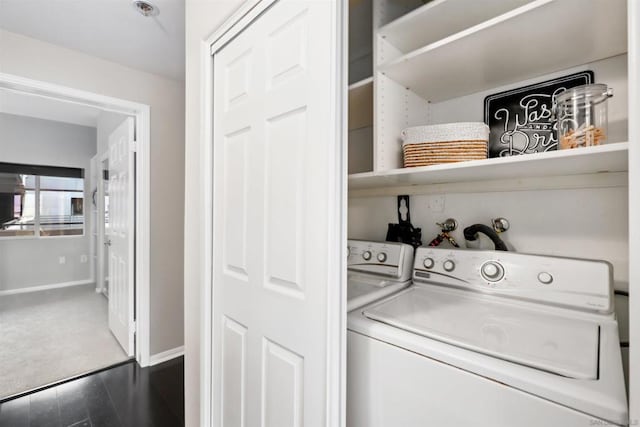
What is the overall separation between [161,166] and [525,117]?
2.59m

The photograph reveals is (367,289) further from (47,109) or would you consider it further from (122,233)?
(47,109)

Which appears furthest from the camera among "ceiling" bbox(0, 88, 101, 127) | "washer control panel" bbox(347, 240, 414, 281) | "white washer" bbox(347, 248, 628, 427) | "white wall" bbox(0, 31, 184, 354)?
"ceiling" bbox(0, 88, 101, 127)

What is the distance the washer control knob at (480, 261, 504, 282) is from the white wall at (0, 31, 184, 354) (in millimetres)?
2447

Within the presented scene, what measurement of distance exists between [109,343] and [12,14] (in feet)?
8.59

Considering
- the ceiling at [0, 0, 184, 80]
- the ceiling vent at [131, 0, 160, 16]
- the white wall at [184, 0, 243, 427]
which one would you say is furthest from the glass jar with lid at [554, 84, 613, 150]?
the ceiling vent at [131, 0, 160, 16]

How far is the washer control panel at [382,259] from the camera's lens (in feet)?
4.46

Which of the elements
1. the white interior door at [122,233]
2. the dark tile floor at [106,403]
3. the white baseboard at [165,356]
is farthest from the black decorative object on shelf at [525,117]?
the white baseboard at [165,356]

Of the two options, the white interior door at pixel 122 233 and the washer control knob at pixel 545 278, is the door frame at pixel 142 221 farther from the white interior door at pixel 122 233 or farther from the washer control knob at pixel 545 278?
the washer control knob at pixel 545 278

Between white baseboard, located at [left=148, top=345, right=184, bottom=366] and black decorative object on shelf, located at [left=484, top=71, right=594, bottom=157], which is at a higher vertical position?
black decorative object on shelf, located at [left=484, top=71, right=594, bottom=157]

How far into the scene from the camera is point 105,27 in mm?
1917

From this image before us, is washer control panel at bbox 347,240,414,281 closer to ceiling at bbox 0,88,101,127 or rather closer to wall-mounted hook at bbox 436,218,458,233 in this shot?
wall-mounted hook at bbox 436,218,458,233

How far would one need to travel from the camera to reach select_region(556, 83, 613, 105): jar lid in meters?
0.87

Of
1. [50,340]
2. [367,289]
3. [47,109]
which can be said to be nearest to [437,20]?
[367,289]

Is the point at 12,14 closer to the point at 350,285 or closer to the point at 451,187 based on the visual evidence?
the point at 350,285
